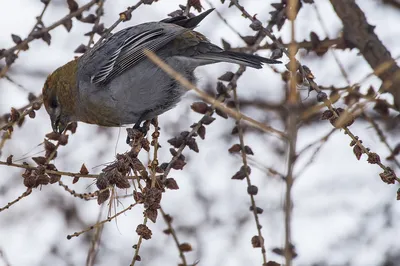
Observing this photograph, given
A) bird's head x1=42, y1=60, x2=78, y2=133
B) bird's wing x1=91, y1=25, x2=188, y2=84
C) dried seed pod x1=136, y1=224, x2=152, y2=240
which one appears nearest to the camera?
dried seed pod x1=136, y1=224, x2=152, y2=240

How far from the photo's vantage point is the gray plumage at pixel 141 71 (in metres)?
4.64

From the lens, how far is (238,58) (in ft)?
13.6

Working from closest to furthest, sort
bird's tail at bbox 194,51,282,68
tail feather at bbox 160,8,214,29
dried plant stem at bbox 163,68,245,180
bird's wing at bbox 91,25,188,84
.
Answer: dried plant stem at bbox 163,68,245,180
bird's tail at bbox 194,51,282,68
tail feather at bbox 160,8,214,29
bird's wing at bbox 91,25,188,84

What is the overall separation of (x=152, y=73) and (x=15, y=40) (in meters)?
1.04

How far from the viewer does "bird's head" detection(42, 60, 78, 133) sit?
496cm

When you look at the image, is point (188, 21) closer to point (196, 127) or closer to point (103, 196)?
point (196, 127)

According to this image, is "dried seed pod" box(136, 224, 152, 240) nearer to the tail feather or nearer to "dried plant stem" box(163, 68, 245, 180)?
"dried plant stem" box(163, 68, 245, 180)

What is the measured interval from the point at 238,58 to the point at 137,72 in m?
0.90

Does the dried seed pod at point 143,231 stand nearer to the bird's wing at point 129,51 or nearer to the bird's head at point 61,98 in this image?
the bird's wing at point 129,51

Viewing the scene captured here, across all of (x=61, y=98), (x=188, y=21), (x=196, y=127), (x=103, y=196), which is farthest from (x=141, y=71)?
(x=103, y=196)

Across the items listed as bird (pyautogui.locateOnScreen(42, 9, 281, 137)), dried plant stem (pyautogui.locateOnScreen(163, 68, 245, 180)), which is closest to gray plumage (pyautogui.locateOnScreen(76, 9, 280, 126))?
bird (pyautogui.locateOnScreen(42, 9, 281, 137))

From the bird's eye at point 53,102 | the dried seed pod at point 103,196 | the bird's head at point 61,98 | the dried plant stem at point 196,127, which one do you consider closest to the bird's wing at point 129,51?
the bird's head at point 61,98

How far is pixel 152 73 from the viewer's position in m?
4.68

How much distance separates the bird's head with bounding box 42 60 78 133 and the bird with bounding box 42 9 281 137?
1 cm
